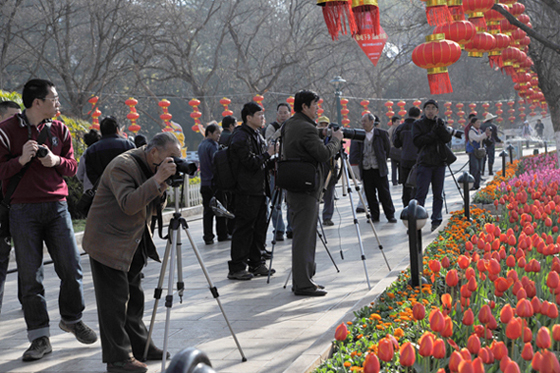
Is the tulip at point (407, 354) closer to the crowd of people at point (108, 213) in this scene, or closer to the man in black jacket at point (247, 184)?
the crowd of people at point (108, 213)

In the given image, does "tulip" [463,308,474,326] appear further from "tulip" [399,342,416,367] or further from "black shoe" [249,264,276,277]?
"black shoe" [249,264,276,277]

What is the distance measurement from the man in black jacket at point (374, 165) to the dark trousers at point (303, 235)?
5321mm

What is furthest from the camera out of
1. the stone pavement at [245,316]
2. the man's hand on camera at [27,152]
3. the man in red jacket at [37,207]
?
the man in red jacket at [37,207]

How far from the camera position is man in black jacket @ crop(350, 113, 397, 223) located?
11539 millimetres

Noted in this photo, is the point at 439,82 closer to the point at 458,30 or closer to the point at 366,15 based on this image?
the point at 458,30

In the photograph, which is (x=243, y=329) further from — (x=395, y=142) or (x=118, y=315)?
(x=395, y=142)

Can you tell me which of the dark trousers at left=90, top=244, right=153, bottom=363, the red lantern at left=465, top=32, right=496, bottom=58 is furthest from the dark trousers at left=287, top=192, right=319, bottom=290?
the red lantern at left=465, top=32, right=496, bottom=58

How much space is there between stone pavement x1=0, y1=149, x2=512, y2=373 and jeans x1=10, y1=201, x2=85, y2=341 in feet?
1.18

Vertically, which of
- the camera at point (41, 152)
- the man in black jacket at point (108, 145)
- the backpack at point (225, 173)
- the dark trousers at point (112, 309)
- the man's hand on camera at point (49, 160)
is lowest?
the dark trousers at point (112, 309)

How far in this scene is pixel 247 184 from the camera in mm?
7500

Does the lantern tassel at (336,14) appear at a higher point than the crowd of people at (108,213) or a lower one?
higher

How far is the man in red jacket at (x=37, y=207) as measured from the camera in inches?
193

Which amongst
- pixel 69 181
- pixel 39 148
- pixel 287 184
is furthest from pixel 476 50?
pixel 69 181

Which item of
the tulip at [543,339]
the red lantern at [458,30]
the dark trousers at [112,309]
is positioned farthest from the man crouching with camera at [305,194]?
the tulip at [543,339]
